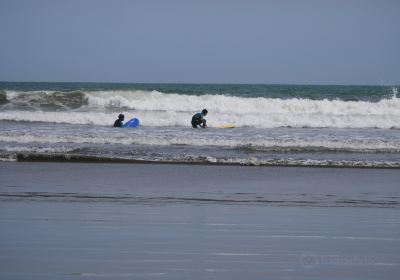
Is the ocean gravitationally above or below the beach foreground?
above

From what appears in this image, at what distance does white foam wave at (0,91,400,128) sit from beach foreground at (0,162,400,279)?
1236 centimetres

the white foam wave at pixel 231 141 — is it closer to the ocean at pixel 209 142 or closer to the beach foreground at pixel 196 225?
the ocean at pixel 209 142

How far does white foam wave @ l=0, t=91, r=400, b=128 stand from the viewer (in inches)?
886

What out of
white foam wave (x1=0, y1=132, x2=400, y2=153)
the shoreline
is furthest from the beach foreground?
white foam wave (x1=0, y1=132, x2=400, y2=153)

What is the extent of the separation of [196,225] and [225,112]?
2225 centimetres

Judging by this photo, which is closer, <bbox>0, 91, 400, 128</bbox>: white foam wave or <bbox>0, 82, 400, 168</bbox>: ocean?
<bbox>0, 82, 400, 168</bbox>: ocean

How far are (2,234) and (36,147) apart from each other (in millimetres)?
7872

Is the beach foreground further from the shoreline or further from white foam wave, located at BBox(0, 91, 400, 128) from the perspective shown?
white foam wave, located at BBox(0, 91, 400, 128)

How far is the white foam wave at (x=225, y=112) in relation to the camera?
22.5m

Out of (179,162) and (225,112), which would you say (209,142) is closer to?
(179,162)

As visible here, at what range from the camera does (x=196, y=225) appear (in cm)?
597

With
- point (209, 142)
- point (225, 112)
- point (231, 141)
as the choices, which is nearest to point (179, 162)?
point (209, 142)

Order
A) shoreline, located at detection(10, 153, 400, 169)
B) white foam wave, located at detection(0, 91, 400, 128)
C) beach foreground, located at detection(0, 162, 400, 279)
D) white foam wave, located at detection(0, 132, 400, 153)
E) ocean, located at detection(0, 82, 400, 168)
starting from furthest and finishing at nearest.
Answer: white foam wave, located at detection(0, 91, 400, 128)
white foam wave, located at detection(0, 132, 400, 153)
ocean, located at detection(0, 82, 400, 168)
shoreline, located at detection(10, 153, 400, 169)
beach foreground, located at detection(0, 162, 400, 279)

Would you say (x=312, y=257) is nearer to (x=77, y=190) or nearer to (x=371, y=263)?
(x=371, y=263)
